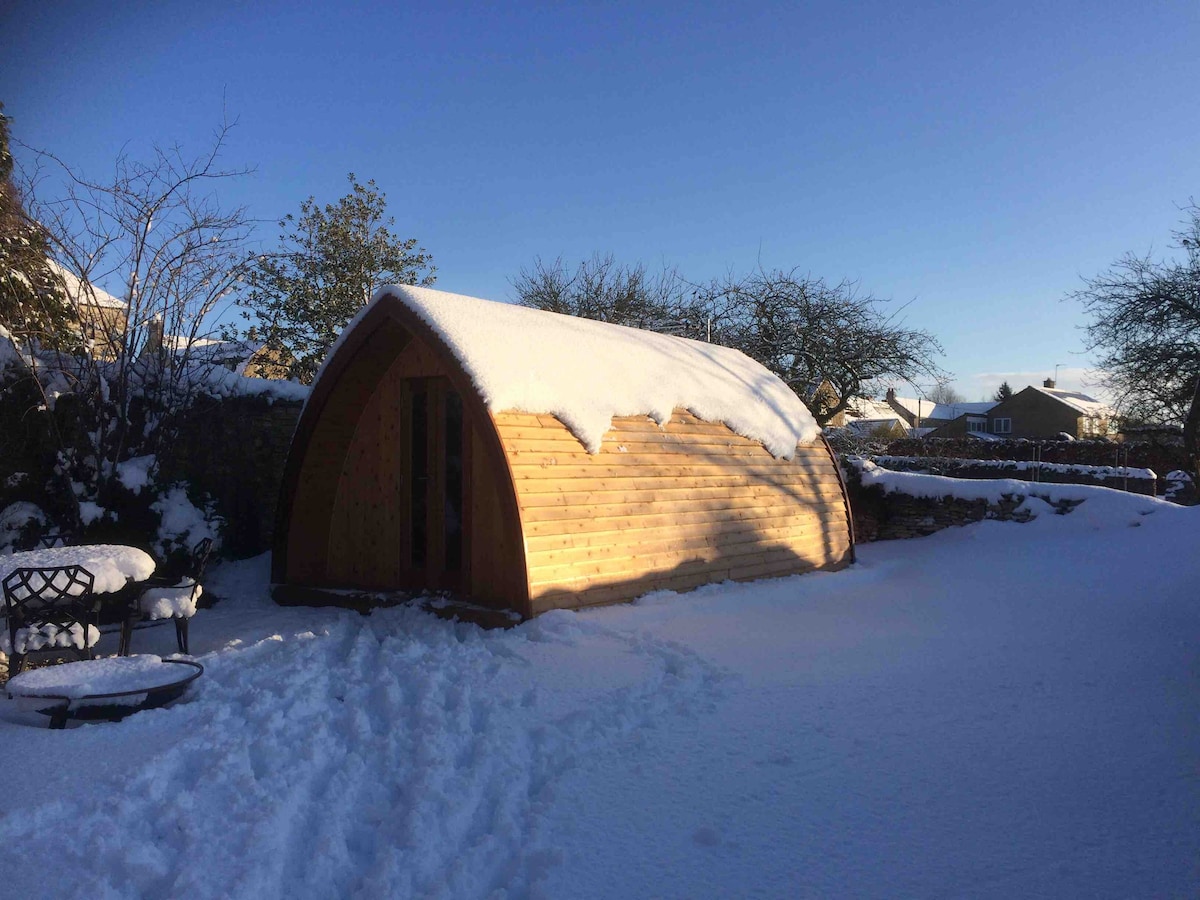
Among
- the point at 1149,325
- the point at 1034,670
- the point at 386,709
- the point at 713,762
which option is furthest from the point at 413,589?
the point at 1149,325

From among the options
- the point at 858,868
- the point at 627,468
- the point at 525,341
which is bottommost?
the point at 858,868

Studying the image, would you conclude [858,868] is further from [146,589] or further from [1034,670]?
[146,589]

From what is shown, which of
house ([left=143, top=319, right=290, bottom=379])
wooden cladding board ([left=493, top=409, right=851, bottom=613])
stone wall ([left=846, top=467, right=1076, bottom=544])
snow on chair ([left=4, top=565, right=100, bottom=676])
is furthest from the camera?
stone wall ([left=846, top=467, right=1076, bottom=544])

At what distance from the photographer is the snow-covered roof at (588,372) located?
6.74m

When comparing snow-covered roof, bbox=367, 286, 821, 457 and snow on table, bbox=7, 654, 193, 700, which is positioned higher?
snow-covered roof, bbox=367, 286, 821, 457

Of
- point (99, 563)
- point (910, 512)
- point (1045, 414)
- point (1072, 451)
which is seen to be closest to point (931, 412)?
point (1045, 414)

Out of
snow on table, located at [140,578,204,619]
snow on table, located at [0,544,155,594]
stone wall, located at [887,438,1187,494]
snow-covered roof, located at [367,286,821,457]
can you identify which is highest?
snow-covered roof, located at [367,286,821,457]

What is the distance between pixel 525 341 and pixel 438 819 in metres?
4.75

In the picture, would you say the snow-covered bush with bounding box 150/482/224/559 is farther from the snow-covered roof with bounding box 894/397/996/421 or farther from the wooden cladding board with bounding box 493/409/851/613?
the snow-covered roof with bounding box 894/397/996/421

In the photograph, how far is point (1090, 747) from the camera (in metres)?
3.98

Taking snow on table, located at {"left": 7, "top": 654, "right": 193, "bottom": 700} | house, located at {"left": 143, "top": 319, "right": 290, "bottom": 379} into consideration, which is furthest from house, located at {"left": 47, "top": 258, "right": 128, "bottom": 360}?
snow on table, located at {"left": 7, "top": 654, "right": 193, "bottom": 700}

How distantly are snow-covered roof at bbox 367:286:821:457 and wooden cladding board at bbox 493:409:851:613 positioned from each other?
171 millimetres

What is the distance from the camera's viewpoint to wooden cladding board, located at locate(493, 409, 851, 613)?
664cm

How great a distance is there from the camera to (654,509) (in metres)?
7.69
